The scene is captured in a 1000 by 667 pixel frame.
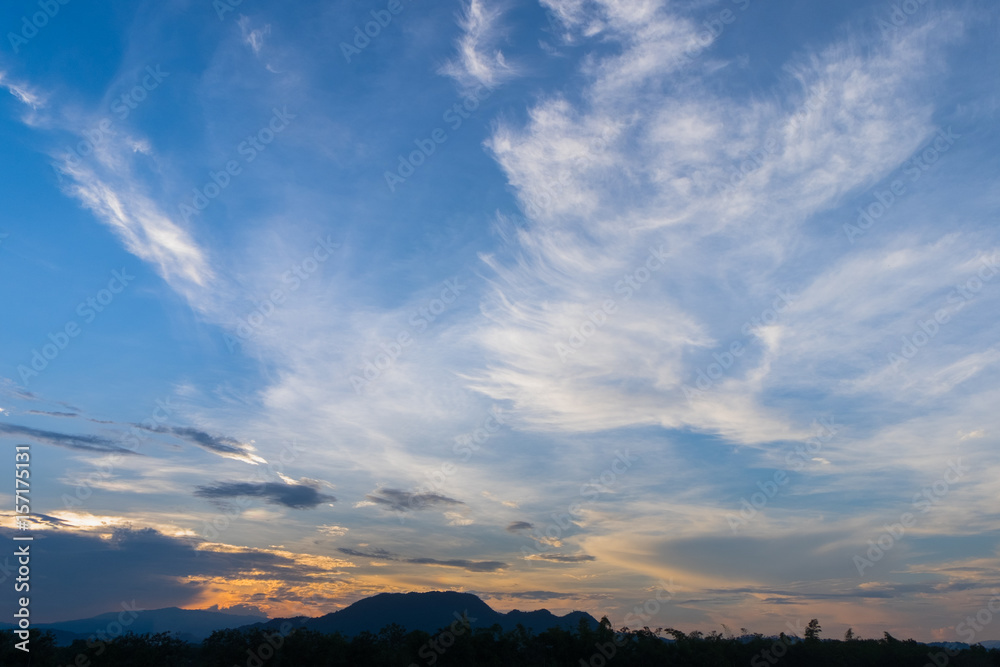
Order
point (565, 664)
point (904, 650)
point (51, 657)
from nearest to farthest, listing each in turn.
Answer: point (51, 657)
point (565, 664)
point (904, 650)

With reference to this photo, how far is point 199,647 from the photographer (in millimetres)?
49469

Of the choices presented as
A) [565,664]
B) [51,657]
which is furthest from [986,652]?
[51,657]

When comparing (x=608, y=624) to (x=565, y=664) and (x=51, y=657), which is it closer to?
(x=565, y=664)

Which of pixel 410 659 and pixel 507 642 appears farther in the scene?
pixel 507 642

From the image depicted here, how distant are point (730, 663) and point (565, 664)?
18.3 metres

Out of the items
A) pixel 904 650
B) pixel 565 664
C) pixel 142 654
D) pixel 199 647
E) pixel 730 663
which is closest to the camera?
pixel 142 654

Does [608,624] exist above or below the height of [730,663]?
above

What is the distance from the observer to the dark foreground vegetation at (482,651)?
149 ft

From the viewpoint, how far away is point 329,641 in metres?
50.1

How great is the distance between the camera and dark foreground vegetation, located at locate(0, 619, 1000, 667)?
4528 centimetres

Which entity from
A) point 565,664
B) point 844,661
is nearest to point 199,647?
point 565,664

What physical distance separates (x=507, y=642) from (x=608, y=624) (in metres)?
10.5

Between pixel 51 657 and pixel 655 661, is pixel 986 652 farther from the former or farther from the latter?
pixel 51 657

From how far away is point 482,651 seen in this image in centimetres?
5256
